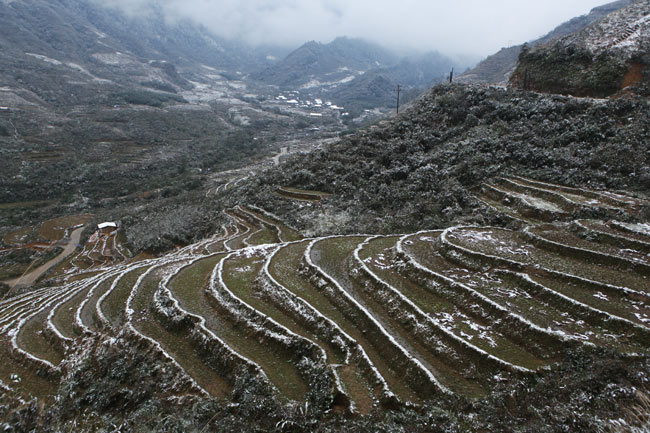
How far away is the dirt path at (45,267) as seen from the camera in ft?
198

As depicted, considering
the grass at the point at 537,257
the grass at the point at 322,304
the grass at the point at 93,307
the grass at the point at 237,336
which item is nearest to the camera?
the grass at the point at 322,304

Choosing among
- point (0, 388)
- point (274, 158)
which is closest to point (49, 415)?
point (0, 388)

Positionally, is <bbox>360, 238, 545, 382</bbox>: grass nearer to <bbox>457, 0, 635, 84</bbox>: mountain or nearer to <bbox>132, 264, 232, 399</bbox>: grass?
<bbox>132, 264, 232, 399</bbox>: grass

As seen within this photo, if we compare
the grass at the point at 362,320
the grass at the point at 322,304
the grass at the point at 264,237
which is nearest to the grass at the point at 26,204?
the grass at the point at 264,237

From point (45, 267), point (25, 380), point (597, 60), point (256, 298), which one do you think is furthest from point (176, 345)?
point (597, 60)

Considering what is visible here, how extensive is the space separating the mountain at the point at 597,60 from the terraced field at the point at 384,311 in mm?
24708

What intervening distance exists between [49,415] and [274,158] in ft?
422

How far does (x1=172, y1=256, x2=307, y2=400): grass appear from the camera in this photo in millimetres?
18141

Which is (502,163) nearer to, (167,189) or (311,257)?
(311,257)

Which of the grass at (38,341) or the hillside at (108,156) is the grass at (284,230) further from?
the grass at (38,341)

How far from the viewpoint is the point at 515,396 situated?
1498 centimetres

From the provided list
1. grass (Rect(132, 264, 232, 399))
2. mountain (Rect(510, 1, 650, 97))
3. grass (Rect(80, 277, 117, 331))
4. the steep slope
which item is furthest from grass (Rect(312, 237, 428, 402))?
mountain (Rect(510, 1, 650, 97))

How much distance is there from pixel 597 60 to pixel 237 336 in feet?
193

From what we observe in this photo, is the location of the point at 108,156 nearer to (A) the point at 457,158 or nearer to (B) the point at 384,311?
(A) the point at 457,158
